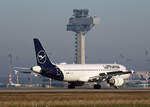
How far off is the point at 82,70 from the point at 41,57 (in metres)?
9.13

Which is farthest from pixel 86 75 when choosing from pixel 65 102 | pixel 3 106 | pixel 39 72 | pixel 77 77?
pixel 3 106

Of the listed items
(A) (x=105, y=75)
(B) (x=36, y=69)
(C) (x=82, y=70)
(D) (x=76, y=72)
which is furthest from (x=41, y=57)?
(A) (x=105, y=75)

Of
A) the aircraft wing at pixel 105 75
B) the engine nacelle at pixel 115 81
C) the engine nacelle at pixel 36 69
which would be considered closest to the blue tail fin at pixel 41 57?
the engine nacelle at pixel 36 69

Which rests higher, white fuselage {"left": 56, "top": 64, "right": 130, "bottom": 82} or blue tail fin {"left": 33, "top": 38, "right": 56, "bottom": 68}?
blue tail fin {"left": 33, "top": 38, "right": 56, "bottom": 68}

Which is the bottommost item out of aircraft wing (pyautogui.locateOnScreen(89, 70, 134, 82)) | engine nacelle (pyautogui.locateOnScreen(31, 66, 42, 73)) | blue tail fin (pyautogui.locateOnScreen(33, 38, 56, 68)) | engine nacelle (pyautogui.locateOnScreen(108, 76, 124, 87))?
engine nacelle (pyautogui.locateOnScreen(108, 76, 124, 87))

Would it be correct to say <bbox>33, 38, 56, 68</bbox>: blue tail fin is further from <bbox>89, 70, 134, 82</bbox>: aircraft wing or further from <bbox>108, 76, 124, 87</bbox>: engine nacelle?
<bbox>108, 76, 124, 87</bbox>: engine nacelle

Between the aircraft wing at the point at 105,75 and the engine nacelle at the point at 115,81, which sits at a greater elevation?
the aircraft wing at the point at 105,75

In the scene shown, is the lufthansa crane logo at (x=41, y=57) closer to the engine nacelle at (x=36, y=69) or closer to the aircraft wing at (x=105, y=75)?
the engine nacelle at (x=36, y=69)

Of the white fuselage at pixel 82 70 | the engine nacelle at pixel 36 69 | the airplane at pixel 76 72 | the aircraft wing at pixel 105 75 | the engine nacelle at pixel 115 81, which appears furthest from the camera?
the engine nacelle at pixel 115 81

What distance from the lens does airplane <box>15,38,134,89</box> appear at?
101562 millimetres

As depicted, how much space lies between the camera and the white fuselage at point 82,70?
103875 mm

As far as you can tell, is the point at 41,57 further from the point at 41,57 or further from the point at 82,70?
the point at 82,70

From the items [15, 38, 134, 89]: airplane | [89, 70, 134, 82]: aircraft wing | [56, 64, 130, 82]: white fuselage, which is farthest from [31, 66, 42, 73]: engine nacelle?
[89, 70, 134, 82]: aircraft wing

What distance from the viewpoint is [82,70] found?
4158 inches
